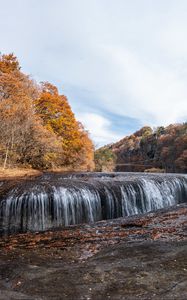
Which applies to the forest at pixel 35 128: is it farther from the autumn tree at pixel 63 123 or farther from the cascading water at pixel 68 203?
the cascading water at pixel 68 203

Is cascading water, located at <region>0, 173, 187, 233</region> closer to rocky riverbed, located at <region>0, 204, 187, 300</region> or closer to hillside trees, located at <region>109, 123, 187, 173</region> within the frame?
rocky riverbed, located at <region>0, 204, 187, 300</region>

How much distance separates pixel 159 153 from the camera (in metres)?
104

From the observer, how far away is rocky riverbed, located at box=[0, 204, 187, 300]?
180 inches

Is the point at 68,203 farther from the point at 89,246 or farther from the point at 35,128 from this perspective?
the point at 35,128

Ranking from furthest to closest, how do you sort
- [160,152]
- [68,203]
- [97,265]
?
[160,152]
[68,203]
[97,265]

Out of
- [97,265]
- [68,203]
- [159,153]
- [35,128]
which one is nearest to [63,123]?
[35,128]

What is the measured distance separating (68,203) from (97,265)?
687 cm

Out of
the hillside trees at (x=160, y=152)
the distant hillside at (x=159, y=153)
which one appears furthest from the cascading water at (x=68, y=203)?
the distant hillside at (x=159, y=153)

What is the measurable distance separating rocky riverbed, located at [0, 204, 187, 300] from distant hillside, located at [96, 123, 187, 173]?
68.4m

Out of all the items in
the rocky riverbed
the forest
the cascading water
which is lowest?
the rocky riverbed

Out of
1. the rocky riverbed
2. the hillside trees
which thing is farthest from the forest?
the hillside trees

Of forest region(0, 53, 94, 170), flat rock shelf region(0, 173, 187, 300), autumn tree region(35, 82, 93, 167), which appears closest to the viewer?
flat rock shelf region(0, 173, 187, 300)

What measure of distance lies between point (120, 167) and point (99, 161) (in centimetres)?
4570

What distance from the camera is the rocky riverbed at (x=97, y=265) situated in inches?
180
